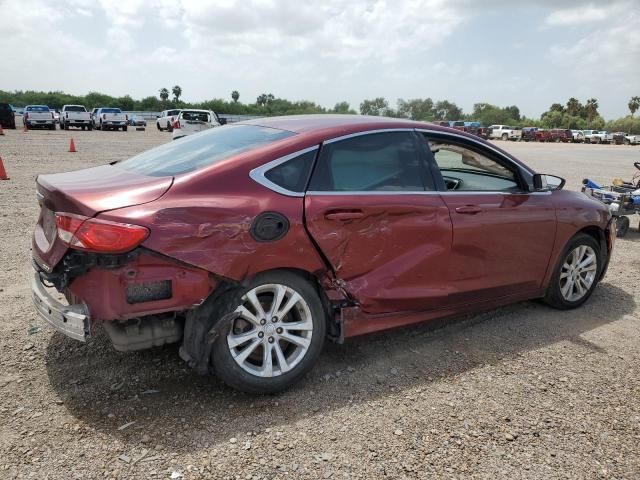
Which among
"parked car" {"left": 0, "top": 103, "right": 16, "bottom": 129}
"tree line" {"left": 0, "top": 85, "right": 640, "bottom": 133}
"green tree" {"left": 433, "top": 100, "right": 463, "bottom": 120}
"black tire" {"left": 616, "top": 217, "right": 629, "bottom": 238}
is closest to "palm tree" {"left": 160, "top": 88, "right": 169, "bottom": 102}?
"tree line" {"left": 0, "top": 85, "right": 640, "bottom": 133}

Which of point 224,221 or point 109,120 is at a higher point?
point 224,221

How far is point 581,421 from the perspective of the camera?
3082 millimetres

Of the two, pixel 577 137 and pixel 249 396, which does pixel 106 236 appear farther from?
pixel 577 137

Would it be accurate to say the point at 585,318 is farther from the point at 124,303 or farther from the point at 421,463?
the point at 124,303

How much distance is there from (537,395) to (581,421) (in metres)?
0.31

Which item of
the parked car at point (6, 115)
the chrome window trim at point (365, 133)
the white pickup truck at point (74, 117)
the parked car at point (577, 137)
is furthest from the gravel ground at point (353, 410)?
the parked car at point (577, 137)

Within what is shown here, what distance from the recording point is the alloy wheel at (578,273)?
4.75 metres

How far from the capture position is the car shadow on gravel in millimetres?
2920

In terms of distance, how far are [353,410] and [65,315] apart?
171 centimetres

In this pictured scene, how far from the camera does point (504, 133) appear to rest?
194 ft

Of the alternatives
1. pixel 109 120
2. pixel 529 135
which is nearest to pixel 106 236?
pixel 109 120

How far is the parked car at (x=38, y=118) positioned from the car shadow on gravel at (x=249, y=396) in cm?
3709

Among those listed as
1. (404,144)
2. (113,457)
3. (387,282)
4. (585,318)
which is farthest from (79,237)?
(585,318)

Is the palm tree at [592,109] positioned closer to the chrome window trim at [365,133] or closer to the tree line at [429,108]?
the tree line at [429,108]
